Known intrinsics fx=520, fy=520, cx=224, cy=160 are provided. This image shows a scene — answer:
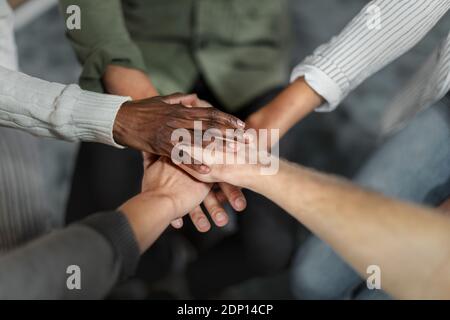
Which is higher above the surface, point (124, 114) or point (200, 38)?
point (200, 38)

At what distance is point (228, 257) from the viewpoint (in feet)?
2.97

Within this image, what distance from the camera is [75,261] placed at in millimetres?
437

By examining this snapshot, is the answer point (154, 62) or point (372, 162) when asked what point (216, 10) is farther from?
point (372, 162)

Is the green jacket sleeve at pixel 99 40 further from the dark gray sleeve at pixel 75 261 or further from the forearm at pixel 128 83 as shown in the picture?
the dark gray sleeve at pixel 75 261

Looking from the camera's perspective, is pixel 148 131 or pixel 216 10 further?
pixel 216 10

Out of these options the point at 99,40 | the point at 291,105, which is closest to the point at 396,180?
the point at 291,105

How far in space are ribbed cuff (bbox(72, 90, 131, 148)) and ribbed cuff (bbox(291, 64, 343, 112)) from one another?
0.73 feet

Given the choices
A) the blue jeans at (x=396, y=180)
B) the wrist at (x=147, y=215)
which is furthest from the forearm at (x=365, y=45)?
the wrist at (x=147, y=215)

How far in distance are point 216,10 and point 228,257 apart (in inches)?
16.6

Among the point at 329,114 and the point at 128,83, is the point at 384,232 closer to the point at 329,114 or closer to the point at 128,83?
the point at 128,83

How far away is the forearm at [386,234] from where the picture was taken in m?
0.43

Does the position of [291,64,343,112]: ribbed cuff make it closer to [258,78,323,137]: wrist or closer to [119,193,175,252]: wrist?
[258,78,323,137]: wrist

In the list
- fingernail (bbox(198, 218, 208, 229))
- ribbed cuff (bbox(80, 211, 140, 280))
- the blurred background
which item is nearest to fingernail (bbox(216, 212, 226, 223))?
fingernail (bbox(198, 218, 208, 229))
